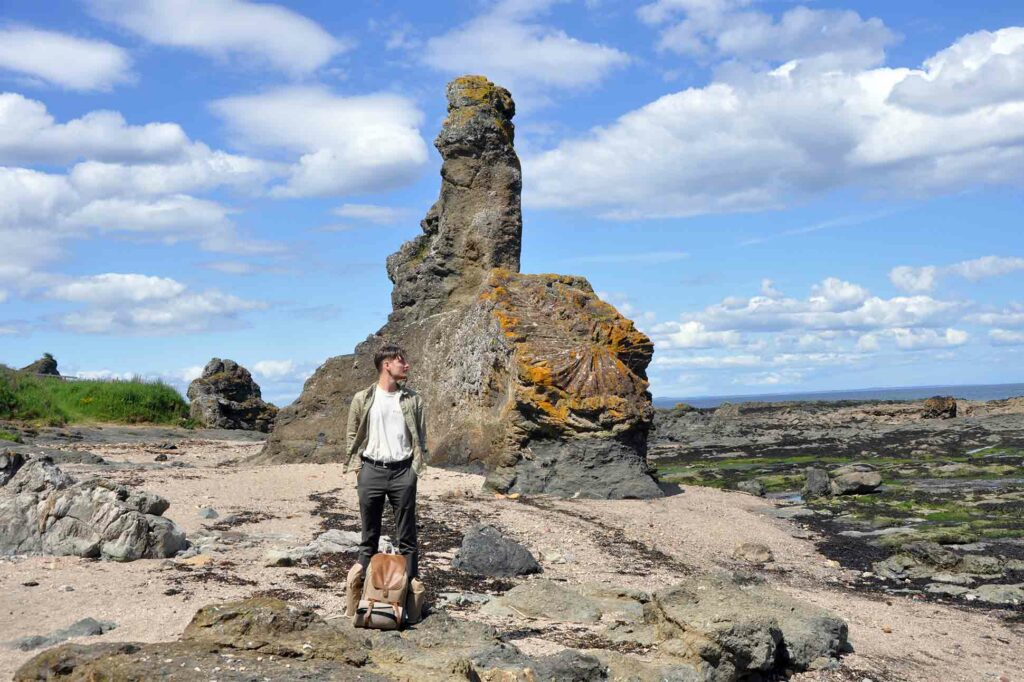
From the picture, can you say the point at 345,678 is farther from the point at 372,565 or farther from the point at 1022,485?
the point at 1022,485

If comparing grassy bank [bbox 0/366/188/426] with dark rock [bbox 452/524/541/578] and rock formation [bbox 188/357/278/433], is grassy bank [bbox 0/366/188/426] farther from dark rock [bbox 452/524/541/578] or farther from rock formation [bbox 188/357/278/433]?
dark rock [bbox 452/524/541/578]


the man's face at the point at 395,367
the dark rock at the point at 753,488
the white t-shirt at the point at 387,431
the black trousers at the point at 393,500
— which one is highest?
the man's face at the point at 395,367

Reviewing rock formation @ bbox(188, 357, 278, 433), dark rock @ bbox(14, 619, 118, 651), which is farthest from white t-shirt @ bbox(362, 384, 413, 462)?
rock formation @ bbox(188, 357, 278, 433)

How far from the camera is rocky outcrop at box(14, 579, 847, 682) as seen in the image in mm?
5477

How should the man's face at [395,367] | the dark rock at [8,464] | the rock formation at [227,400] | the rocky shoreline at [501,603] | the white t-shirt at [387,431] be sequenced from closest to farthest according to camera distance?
the rocky shoreline at [501,603]
the white t-shirt at [387,431]
the man's face at [395,367]
the dark rock at [8,464]
the rock formation at [227,400]

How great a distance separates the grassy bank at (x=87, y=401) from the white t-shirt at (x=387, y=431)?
22.7m

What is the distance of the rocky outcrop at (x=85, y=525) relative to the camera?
Result: 9164 mm

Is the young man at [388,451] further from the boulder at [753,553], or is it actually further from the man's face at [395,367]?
the boulder at [753,553]

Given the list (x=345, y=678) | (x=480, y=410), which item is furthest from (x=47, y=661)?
(x=480, y=410)

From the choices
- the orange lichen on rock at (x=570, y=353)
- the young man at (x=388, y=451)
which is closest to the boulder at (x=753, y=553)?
the orange lichen on rock at (x=570, y=353)

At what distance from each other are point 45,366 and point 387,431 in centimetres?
3823

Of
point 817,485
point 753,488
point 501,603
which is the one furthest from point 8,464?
point 817,485

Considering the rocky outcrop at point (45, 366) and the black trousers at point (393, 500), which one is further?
the rocky outcrop at point (45, 366)

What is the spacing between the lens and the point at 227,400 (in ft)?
109
